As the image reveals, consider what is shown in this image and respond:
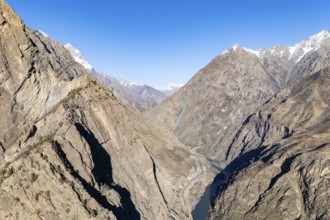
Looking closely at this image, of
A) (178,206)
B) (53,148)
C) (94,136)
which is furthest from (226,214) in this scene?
(53,148)

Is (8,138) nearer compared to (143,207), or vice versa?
(8,138)

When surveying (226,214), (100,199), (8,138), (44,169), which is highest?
(8,138)

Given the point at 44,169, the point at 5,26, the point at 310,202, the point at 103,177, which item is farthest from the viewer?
the point at 310,202

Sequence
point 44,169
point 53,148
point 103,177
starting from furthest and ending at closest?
point 103,177 < point 53,148 < point 44,169

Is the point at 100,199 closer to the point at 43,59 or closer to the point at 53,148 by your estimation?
the point at 53,148

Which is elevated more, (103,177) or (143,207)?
(103,177)

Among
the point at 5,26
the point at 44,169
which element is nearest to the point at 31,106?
the point at 5,26
